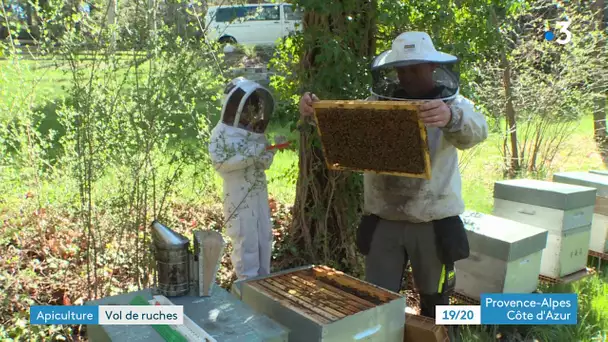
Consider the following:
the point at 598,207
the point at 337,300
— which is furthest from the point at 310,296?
the point at 598,207

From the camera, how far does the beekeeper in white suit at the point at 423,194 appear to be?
250 cm

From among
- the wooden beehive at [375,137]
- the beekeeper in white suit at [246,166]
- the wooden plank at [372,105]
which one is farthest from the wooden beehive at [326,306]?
the beekeeper in white suit at [246,166]

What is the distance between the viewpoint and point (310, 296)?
2.06m

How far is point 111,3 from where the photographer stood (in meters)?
2.59

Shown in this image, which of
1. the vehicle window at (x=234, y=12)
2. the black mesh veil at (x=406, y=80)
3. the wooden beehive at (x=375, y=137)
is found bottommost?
the wooden beehive at (x=375, y=137)

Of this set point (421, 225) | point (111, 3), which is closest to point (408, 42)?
point (421, 225)

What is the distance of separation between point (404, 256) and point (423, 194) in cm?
45

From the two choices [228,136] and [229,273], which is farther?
[229,273]

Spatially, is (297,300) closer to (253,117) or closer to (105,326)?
(105,326)

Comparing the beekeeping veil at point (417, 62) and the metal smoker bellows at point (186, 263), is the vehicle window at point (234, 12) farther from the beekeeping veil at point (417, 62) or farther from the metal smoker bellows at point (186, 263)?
the metal smoker bellows at point (186, 263)

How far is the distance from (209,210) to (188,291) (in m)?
3.35
